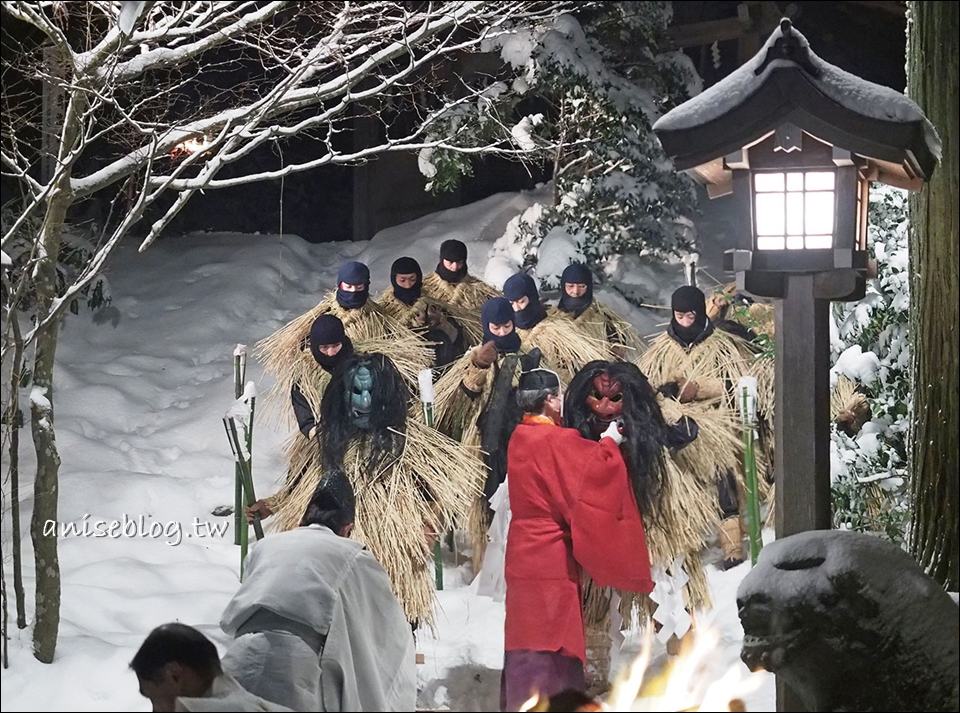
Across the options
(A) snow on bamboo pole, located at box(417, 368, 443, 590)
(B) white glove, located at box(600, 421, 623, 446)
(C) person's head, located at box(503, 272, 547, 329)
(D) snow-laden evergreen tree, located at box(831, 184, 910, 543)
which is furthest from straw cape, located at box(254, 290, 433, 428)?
(D) snow-laden evergreen tree, located at box(831, 184, 910, 543)

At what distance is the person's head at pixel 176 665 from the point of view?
3.33 m

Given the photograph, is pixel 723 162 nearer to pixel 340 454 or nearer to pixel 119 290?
pixel 340 454

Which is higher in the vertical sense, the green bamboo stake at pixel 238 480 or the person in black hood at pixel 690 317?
the person in black hood at pixel 690 317

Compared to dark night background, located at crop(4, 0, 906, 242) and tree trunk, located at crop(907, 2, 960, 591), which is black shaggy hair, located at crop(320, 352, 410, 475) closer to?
dark night background, located at crop(4, 0, 906, 242)

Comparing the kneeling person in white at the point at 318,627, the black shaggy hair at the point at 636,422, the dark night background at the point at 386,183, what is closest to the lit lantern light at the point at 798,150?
the black shaggy hair at the point at 636,422

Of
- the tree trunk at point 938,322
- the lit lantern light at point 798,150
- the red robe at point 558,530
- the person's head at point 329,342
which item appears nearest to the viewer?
the lit lantern light at point 798,150

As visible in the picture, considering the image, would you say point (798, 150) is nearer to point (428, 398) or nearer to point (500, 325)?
point (500, 325)

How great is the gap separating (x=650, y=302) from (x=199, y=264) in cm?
280

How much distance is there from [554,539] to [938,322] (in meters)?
1.80

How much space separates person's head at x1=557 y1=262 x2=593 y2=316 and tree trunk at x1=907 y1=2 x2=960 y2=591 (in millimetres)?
1859

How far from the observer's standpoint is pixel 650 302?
6746 millimetres

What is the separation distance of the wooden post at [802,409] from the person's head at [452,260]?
2659 millimetres

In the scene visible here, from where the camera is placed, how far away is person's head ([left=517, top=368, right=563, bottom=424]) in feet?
16.2

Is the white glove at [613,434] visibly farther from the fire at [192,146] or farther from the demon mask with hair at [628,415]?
the fire at [192,146]
